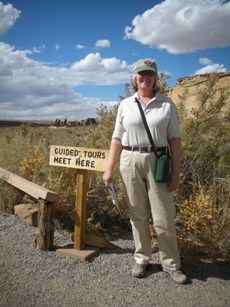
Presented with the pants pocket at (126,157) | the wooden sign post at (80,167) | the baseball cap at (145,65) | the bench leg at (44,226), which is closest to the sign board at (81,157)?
the wooden sign post at (80,167)

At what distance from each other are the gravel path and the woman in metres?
0.20

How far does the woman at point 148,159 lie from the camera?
360cm

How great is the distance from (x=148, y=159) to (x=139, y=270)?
1288 mm

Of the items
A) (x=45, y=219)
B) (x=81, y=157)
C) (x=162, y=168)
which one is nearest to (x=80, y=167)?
(x=81, y=157)

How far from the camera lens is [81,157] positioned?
439cm

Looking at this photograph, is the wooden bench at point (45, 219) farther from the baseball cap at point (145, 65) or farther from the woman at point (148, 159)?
the baseball cap at point (145, 65)

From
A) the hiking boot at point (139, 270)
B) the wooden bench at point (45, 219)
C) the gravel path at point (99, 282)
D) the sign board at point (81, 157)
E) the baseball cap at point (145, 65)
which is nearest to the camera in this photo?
the gravel path at point (99, 282)

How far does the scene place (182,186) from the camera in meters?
4.98

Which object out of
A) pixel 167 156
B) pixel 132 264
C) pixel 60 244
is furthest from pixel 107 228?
pixel 167 156

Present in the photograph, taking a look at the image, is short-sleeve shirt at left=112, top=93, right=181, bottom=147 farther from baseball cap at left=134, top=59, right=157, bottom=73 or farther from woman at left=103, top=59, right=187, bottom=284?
baseball cap at left=134, top=59, right=157, bottom=73

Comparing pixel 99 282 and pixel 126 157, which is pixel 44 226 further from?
pixel 126 157

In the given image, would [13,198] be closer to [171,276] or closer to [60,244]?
[60,244]

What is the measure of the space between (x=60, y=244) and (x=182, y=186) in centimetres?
189

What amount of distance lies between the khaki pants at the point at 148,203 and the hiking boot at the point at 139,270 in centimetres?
23
